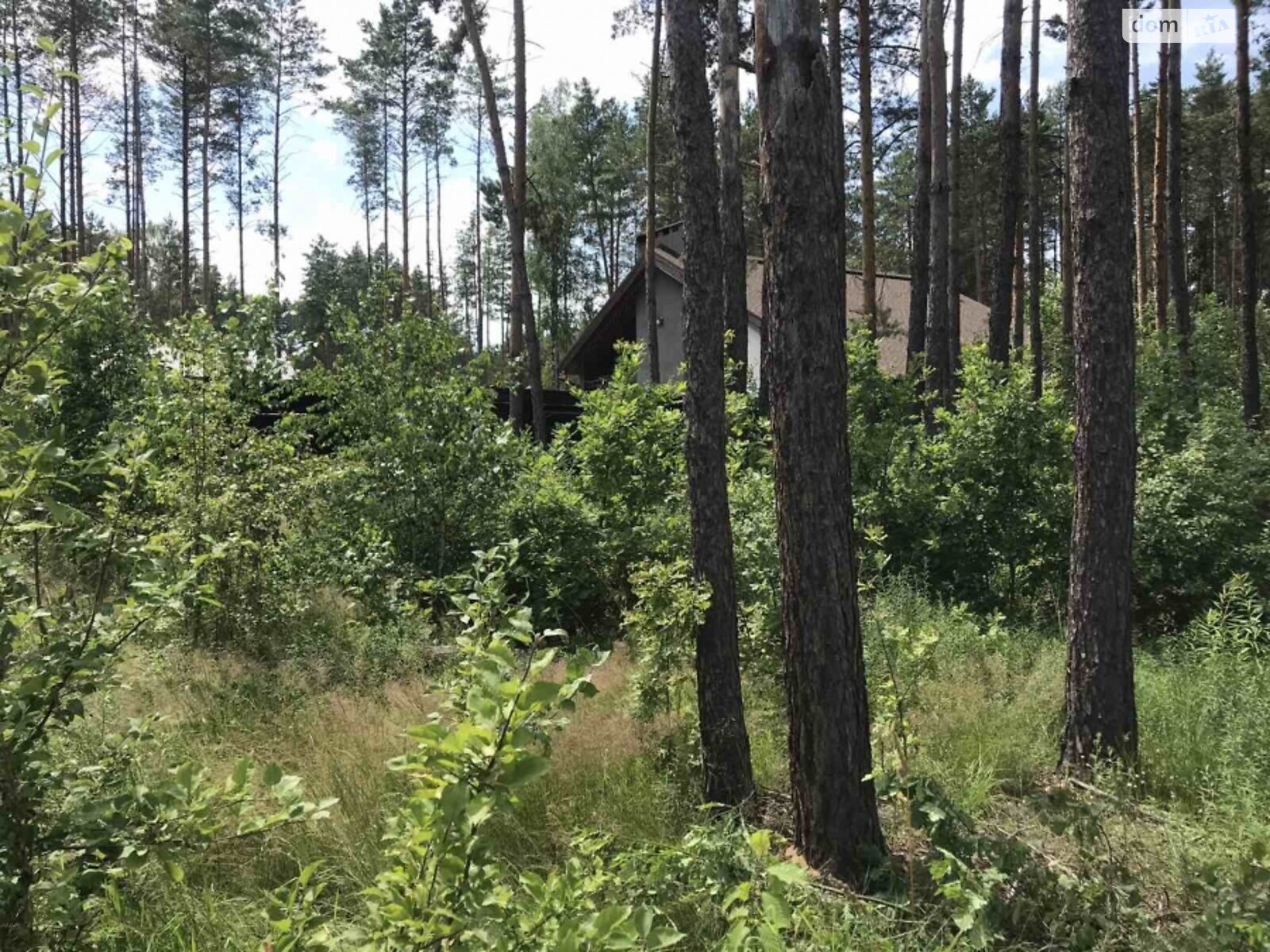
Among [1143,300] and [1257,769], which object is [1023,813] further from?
[1143,300]

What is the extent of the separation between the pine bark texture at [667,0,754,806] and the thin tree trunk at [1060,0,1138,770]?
6.67ft

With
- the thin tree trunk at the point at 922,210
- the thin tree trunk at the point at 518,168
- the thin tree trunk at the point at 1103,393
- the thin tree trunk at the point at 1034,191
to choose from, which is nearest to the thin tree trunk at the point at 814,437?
the thin tree trunk at the point at 1103,393

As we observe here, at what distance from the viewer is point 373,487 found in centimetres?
769

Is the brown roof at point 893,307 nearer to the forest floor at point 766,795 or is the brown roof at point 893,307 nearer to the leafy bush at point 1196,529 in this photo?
the leafy bush at point 1196,529

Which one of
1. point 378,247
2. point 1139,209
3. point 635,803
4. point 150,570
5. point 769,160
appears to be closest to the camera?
point 150,570

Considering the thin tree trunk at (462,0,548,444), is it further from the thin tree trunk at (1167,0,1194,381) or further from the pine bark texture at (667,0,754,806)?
the thin tree trunk at (1167,0,1194,381)

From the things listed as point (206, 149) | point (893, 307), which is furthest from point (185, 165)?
point (893, 307)

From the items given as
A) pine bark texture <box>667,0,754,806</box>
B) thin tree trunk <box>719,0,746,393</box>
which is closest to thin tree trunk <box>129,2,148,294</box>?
thin tree trunk <box>719,0,746,393</box>

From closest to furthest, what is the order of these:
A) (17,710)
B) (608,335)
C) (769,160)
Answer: (17,710)
(769,160)
(608,335)

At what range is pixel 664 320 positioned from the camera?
23797 millimetres

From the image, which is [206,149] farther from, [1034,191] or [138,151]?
[1034,191]

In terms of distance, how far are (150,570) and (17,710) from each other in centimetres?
45

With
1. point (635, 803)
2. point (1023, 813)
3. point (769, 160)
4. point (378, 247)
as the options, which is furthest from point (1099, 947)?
point (378, 247)

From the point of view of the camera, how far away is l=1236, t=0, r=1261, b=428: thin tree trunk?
1164 cm
